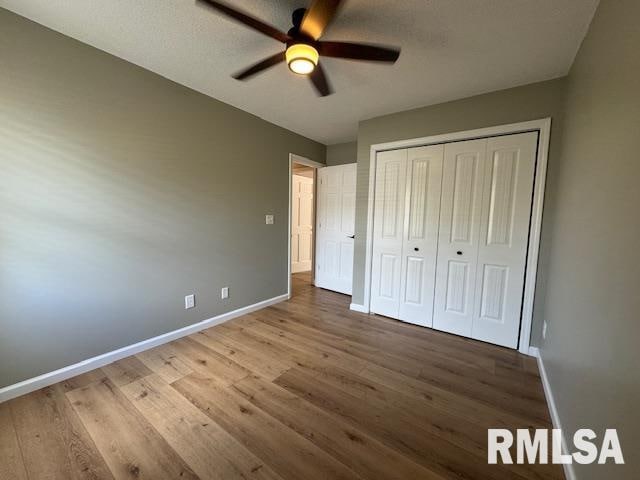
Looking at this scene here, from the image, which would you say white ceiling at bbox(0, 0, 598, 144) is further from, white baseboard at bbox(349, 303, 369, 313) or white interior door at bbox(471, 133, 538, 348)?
white baseboard at bbox(349, 303, 369, 313)

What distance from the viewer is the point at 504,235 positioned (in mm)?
2348

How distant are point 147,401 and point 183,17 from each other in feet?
7.98

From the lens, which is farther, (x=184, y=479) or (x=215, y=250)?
(x=215, y=250)

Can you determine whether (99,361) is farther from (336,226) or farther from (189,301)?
(336,226)

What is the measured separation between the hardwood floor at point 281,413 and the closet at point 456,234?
397 millimetres

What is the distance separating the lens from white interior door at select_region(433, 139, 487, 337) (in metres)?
2.45

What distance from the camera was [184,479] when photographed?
1169 millimetres

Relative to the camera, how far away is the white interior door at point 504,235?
225cm

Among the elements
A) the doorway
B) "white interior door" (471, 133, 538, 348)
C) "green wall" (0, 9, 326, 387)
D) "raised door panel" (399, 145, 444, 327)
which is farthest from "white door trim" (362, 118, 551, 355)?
the doorway

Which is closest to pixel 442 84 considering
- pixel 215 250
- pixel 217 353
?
pixel 215 250

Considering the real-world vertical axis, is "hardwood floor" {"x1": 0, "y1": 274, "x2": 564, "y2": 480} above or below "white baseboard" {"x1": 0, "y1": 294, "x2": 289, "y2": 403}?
below

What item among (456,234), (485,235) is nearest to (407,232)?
(456,234)

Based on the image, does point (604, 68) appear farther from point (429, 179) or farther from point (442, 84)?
point (429, 179)

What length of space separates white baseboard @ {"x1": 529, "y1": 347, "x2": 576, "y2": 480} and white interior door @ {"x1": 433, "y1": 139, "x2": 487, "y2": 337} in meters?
0.54
